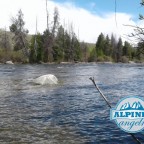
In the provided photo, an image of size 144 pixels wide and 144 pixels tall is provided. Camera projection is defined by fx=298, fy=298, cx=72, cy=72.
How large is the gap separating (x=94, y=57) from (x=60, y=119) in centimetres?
12464

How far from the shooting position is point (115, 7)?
5570 millimetres

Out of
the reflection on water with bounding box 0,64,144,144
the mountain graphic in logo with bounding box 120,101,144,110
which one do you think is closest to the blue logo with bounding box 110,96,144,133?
the mountain graphic in logo with bounding box 120,101,144,110

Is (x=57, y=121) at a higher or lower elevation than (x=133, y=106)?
lower

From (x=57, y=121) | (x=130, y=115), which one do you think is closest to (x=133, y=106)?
(x=130, y=115)

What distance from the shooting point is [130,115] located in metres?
4.70

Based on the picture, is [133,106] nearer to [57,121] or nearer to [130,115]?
[130,115]

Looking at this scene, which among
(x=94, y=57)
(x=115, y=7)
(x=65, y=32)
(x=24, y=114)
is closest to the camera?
(x=115, y=7)

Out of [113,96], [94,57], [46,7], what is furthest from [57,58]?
[113,96]

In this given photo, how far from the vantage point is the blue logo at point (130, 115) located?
15.2ft

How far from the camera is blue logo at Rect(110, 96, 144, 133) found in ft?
Result: 15.2

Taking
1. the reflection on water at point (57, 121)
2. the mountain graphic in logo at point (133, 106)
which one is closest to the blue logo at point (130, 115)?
the mountain graphic in logo at point (133, 106)

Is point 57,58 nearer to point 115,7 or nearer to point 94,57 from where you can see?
point 94,57

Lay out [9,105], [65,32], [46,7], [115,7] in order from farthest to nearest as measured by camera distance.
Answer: [65,32] < [46,7] < [9,105] < [115,7]

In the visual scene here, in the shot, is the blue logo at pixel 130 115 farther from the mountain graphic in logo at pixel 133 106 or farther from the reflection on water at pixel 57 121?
the reflection on water at pixel 57 121
